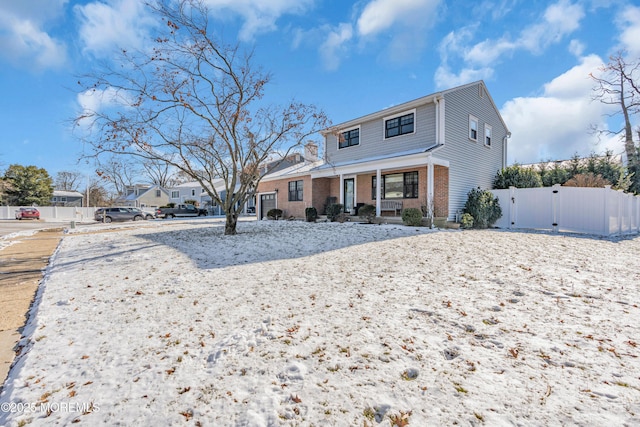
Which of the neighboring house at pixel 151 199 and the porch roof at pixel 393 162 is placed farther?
the neighboring house at pixel 151 199

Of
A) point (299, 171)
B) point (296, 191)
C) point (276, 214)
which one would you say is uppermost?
point (299, 171)

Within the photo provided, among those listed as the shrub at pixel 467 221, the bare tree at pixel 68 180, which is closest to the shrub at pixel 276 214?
the shrub at pixel 467 221

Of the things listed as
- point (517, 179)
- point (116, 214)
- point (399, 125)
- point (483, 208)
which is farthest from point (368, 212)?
point (116, 214)

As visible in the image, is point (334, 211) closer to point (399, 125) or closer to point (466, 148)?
point (399, 125)

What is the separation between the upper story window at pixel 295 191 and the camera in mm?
18688

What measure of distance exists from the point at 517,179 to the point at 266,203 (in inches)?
640

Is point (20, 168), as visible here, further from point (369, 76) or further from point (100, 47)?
point (369, 76)

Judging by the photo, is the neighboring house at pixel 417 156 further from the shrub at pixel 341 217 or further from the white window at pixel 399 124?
the shrub at pixel 341 217

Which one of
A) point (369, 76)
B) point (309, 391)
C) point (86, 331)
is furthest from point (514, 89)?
point (86, 331)

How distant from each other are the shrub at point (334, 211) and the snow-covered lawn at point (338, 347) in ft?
32.9

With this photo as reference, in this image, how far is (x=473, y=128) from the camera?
14477mm

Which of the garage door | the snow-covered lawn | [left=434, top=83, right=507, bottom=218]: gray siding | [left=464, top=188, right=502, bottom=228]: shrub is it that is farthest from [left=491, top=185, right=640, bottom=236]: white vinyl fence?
the garage door

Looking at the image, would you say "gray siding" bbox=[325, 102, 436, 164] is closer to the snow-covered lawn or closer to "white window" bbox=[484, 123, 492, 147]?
"white window" bbox=[484, 123, 492, 147]

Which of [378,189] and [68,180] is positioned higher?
[68,180]
